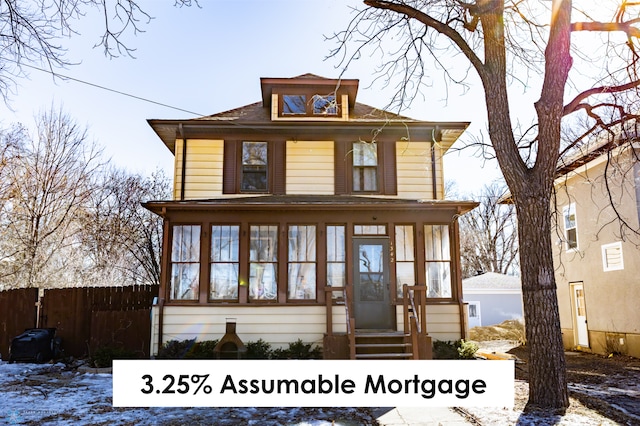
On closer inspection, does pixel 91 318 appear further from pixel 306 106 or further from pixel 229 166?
pixel 306 106

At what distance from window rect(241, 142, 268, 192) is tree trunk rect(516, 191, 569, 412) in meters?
7.01

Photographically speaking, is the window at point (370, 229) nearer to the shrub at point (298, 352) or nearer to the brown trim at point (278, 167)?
the brown trim at point (278, 167)

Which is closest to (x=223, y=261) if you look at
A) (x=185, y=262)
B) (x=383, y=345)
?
(x=185, y=262)

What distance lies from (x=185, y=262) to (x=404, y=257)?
5.10 meters

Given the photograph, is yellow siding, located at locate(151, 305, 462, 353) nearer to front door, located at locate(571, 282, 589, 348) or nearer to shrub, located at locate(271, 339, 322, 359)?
shrub, located at locate(271, 339, 322, 359)

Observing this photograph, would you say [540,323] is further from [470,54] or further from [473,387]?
[470,54]

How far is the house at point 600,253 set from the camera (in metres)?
11.2

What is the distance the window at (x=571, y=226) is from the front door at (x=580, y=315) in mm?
1175

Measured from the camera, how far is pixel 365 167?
40.2ft

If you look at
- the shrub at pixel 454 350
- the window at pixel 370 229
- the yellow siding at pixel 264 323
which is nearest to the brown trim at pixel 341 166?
the window at pixel 370 229

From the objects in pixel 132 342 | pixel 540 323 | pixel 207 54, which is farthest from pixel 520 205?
pixel 132 342

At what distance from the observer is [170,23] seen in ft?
23.4

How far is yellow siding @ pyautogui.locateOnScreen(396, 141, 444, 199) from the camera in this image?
39.7 feet

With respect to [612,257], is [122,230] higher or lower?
higher
